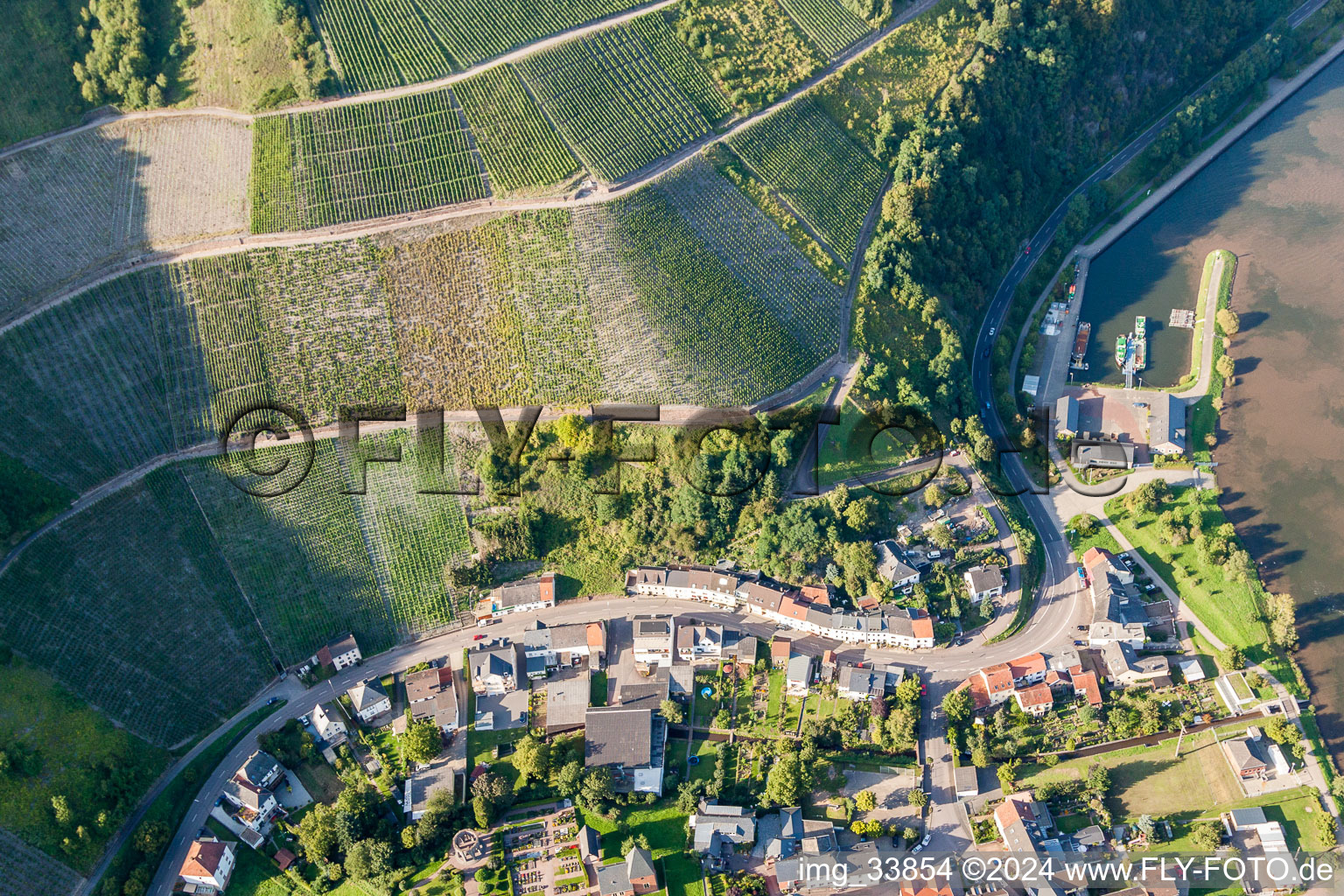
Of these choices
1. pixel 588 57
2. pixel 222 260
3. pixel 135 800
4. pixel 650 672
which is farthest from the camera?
pixel 588 57

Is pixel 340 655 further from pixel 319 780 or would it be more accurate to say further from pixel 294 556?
pixel 319 780

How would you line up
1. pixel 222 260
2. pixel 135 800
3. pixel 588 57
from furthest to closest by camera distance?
pixel 588 57
pixel 222 260
pixel 135 800

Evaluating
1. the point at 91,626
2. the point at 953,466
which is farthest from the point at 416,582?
the point at 953,466

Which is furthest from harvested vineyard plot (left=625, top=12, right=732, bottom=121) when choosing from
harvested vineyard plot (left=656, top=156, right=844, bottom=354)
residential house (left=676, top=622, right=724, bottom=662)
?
residential house (left=676, top=622, right=724, bottom=662)

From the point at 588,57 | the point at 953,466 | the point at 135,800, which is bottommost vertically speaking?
the point at 135,800

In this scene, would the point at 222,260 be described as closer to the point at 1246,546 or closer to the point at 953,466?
the point at 953,466

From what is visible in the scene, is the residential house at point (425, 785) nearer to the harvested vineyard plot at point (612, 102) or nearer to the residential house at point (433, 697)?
Result: the residential house at point (433, 697)

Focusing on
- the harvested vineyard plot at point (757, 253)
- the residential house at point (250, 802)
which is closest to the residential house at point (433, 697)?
the residential house at point (250, 802)
